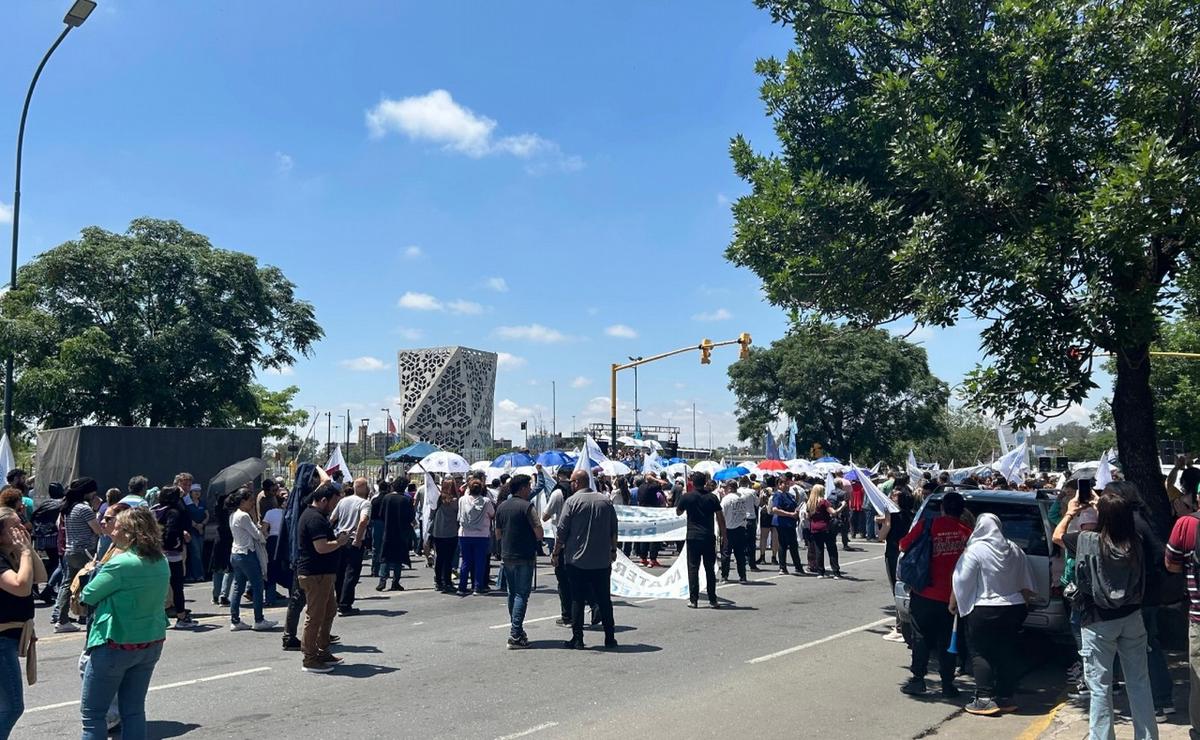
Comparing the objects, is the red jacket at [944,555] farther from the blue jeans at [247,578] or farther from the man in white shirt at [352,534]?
the blue jeans at [247,578]

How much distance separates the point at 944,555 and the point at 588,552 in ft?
11.7

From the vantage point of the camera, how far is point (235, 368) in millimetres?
26891

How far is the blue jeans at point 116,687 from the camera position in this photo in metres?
5.29

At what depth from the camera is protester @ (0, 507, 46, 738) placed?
5.21 metres

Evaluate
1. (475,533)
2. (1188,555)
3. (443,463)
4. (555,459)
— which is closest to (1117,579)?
(1188,555)

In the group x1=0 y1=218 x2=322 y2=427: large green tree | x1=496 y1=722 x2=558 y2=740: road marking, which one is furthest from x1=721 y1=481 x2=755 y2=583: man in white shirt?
x1=0 y1=218 x2=322 y2=427: large green tree

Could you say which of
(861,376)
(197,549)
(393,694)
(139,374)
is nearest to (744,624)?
(393,694)

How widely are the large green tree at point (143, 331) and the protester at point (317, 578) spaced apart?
54.5 feet

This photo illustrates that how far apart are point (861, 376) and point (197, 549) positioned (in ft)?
147

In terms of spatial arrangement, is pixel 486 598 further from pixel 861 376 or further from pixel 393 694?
pixel 861 376

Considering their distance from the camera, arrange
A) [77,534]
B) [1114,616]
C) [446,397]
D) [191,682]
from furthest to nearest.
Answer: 1. [446,397]
2. [77,534]
3. [191,682]
4. [1114,616]

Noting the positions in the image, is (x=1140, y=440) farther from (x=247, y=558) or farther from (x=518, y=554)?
(x=247, y=558)

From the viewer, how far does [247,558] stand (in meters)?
10.9

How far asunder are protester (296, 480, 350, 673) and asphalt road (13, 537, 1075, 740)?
0.32 m
